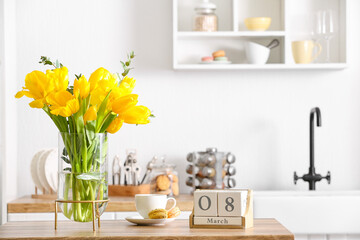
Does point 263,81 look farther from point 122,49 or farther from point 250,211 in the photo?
point 250,211

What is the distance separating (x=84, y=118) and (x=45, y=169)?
1.47 meters

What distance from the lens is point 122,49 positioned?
3676mm

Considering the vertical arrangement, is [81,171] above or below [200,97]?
below

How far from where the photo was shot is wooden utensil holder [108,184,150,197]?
11.1 feet

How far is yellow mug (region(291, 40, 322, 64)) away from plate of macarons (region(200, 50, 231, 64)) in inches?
15.3

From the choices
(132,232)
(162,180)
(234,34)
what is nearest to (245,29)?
(234,34)

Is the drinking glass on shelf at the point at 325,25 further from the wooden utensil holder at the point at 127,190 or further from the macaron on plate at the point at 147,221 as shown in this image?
the macaron on plate at the point at 147,221

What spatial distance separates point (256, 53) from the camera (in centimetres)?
352

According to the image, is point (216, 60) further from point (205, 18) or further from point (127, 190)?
point (127, 190)

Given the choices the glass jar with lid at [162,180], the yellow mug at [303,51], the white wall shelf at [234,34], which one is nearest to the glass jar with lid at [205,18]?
the white wall shelf at [234,34]

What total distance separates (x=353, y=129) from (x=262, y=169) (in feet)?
1.95

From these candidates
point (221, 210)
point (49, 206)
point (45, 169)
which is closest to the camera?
point (221, 210)

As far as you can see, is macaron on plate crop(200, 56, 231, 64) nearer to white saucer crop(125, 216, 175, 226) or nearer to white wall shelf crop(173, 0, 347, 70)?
white wall shelf crop(173, 0, 347, 70)

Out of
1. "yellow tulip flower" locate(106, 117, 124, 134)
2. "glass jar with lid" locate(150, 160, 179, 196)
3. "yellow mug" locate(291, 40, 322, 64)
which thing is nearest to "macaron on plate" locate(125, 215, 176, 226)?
"yellow tulip flower" locate(106, 117, 124, 134)
